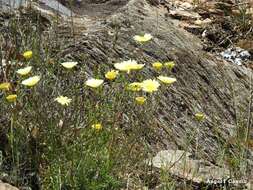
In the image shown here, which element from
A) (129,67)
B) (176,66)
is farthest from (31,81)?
(176,66)

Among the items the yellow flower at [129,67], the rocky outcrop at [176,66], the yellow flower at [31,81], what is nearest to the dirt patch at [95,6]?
the rocky outcrop at [176,66]

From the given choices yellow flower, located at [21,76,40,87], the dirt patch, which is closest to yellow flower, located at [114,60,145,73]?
yellow flower, located at [21,76,40,87]

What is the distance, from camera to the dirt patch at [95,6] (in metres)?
4.44

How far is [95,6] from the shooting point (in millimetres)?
4723

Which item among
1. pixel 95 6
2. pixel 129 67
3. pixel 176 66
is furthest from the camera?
pixel 95 6

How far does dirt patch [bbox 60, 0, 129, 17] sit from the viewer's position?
175 inches

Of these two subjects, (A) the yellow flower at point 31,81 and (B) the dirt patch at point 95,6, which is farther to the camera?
(B) the dirt patch at point 95,6

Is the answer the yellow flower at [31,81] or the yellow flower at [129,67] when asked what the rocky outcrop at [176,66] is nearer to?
the yellow flower at [129,67]

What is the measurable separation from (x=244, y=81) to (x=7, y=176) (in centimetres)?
265

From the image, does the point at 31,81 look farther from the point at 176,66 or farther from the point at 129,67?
the point at 176,66

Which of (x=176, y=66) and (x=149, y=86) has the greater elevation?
(x=149, y=86)

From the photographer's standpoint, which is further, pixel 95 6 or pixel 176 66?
pixel 95 6

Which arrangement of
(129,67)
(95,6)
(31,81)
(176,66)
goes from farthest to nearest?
(95,6), (176,66), (129,67), (31,81)

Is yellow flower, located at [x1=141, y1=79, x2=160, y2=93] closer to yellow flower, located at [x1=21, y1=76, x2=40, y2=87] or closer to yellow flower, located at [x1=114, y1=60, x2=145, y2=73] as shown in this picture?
yellow flower, located at [x1=114, y1=60, x2=145, y2=73]
